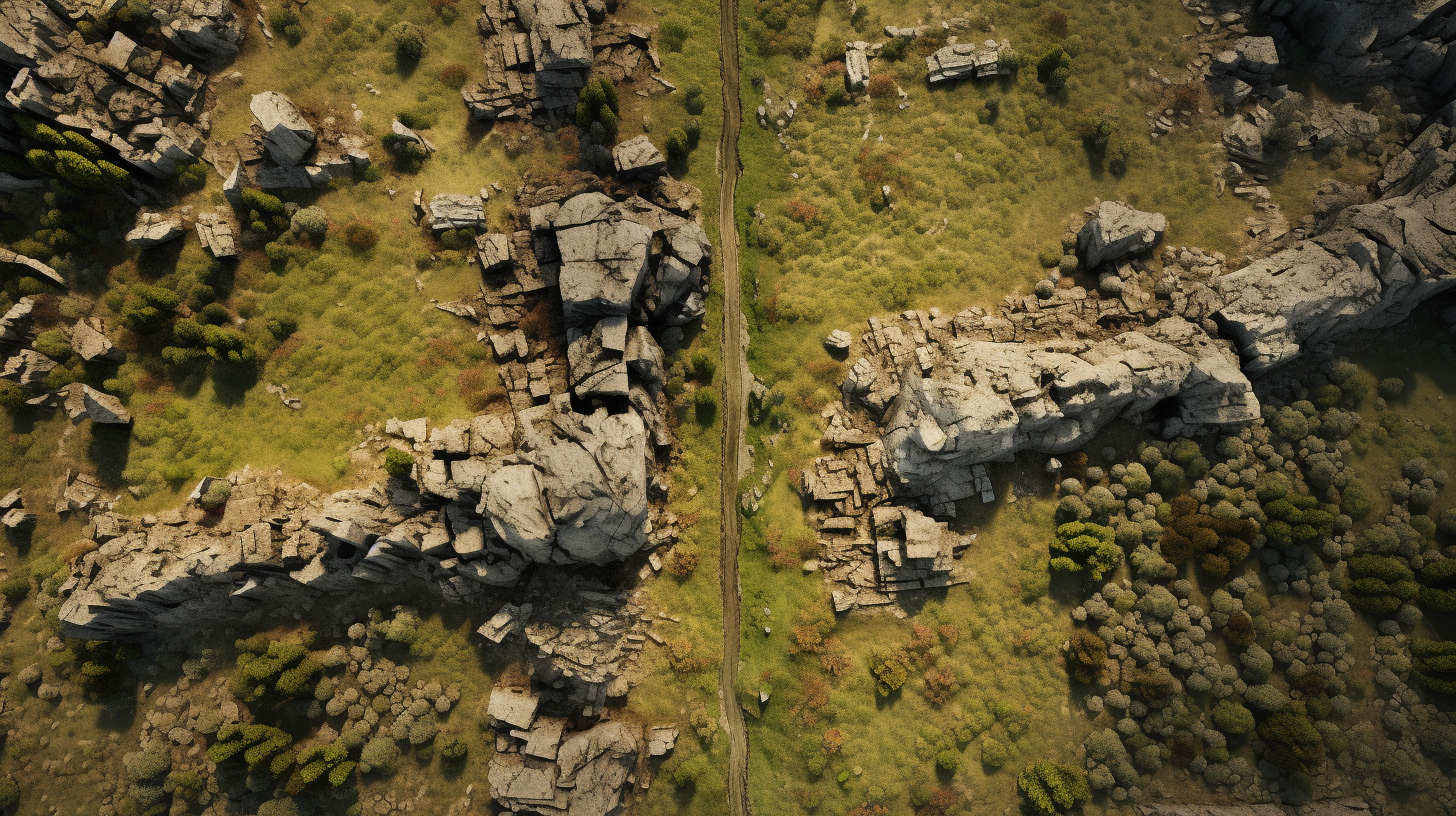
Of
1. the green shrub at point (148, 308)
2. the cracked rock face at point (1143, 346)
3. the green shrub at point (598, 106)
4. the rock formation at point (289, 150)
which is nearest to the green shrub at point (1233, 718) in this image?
the cracked rock face at point (1143, 346)

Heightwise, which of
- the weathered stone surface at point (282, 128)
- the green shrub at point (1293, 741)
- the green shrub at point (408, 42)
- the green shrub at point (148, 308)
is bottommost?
the green shrub at point (1293, 741)

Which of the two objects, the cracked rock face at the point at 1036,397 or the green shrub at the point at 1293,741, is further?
the cracked rock face at the point at 1036,397

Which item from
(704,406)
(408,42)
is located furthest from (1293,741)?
(408,42)

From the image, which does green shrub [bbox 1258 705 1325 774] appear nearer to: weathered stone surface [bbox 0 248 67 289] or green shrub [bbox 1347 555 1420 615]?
green shrub [bbox 1347 555 1420 615]

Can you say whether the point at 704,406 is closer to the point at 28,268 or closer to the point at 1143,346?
the point at 1143,346

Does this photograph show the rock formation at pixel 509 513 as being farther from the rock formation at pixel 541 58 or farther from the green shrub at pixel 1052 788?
the green shrub at pixel 1052 788

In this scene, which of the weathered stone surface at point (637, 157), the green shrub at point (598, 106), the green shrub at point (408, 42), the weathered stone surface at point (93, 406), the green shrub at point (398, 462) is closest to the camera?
the green shrub at point (398, 462)

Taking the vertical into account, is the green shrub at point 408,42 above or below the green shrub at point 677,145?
above
